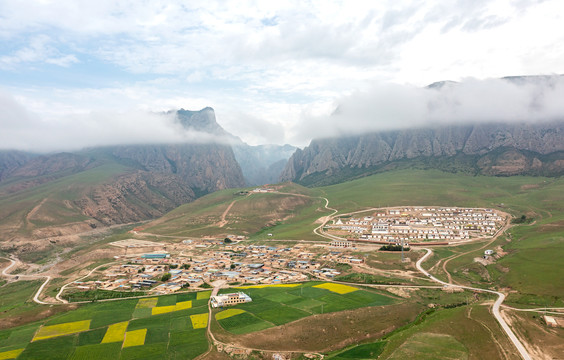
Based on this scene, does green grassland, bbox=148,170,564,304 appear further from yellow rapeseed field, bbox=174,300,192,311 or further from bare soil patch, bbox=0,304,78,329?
bare soil patch, bbox=0,304,78,329

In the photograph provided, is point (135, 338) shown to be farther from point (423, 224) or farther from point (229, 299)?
point (423, 224)

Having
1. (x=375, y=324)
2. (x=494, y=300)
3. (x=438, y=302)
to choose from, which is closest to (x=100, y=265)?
(x=375, y=324)

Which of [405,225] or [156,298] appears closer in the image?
[156,298]

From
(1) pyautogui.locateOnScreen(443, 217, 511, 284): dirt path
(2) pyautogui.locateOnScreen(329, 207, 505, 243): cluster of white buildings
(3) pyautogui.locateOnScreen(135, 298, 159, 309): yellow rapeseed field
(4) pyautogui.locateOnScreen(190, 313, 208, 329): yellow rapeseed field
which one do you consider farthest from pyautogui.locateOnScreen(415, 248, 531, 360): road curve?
(3) pyautogui.locateOnScreen(135, 298, 159, 309): yellow rapeseed field

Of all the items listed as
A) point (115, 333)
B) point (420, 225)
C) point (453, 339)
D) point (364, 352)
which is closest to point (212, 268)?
point (115, 333)

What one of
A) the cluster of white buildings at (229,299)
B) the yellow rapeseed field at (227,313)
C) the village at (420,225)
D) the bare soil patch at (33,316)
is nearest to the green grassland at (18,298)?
the bare soil patch at (33,316)

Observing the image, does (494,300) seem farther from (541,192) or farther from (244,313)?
(541,192)
